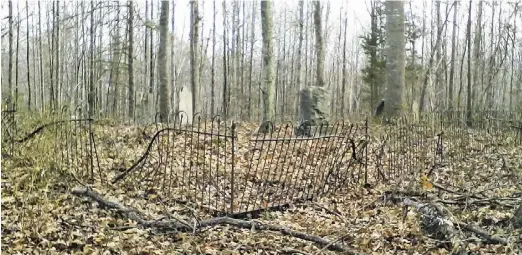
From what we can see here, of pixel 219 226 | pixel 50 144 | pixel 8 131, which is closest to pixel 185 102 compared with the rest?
pixel 8 131

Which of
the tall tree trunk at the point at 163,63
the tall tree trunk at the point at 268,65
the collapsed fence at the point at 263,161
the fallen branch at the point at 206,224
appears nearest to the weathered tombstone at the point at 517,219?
the fallen branch at the point at 206,224

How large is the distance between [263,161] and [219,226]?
349 centimetres

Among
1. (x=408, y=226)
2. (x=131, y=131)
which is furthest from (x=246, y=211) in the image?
(x=131, y=131)

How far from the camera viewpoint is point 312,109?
10.6m

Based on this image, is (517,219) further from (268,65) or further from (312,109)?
(268,65)

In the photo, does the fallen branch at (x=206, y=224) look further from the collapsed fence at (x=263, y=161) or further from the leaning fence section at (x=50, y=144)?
the leaning fence section at (x=50, y=144)

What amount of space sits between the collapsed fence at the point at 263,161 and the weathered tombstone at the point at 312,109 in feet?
0.35

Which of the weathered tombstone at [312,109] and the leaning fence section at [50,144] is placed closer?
the leaning fence section at [50,144]

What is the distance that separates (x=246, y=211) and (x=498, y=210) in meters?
2.90

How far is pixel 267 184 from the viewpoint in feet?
23.6

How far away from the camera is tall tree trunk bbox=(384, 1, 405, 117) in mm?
11859

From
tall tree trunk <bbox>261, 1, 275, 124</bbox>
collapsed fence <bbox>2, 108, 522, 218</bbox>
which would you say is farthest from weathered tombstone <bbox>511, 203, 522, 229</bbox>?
tall tree trunk <bbox>261, 1, 275, 124</bbox>

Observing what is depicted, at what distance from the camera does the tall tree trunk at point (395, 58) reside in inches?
467

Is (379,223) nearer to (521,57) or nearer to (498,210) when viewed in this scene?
(498,210)
